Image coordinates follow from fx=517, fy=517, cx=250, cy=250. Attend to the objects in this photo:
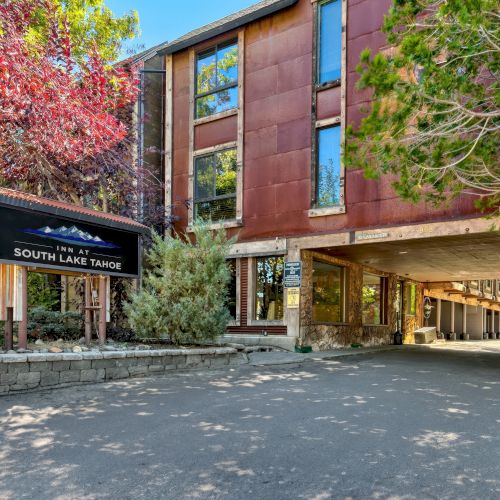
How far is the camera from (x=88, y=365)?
336 inches

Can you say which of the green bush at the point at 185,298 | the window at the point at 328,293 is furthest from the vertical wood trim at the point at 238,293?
the green bush at the point at 185,298

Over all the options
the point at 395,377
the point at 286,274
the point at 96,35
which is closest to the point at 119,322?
the point at 286,274

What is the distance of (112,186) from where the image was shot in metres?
15.5

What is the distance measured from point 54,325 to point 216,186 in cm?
732

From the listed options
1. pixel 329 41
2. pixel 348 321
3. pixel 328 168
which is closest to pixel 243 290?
pixel 348 321

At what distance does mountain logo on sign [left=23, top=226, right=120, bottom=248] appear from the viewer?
29.5 feet

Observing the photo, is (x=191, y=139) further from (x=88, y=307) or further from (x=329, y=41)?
(x=88, y=307)

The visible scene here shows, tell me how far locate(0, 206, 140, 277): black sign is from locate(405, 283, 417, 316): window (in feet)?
53.8

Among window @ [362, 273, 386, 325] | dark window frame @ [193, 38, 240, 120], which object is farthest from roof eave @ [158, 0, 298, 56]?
window @ [362, 273, 386, 325]

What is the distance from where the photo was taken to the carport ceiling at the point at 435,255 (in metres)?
14.3

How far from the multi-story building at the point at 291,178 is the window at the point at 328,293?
0.05m

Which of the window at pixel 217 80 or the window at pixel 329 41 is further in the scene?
the window at pixel 217 80

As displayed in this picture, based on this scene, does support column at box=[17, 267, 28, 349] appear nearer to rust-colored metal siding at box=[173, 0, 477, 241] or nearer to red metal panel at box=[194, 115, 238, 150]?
rust-colored metal siding at box=[173, 0, 477, 241]

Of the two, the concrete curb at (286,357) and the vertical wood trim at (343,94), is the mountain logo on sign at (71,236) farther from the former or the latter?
the vertical wood trim at (343,94)
